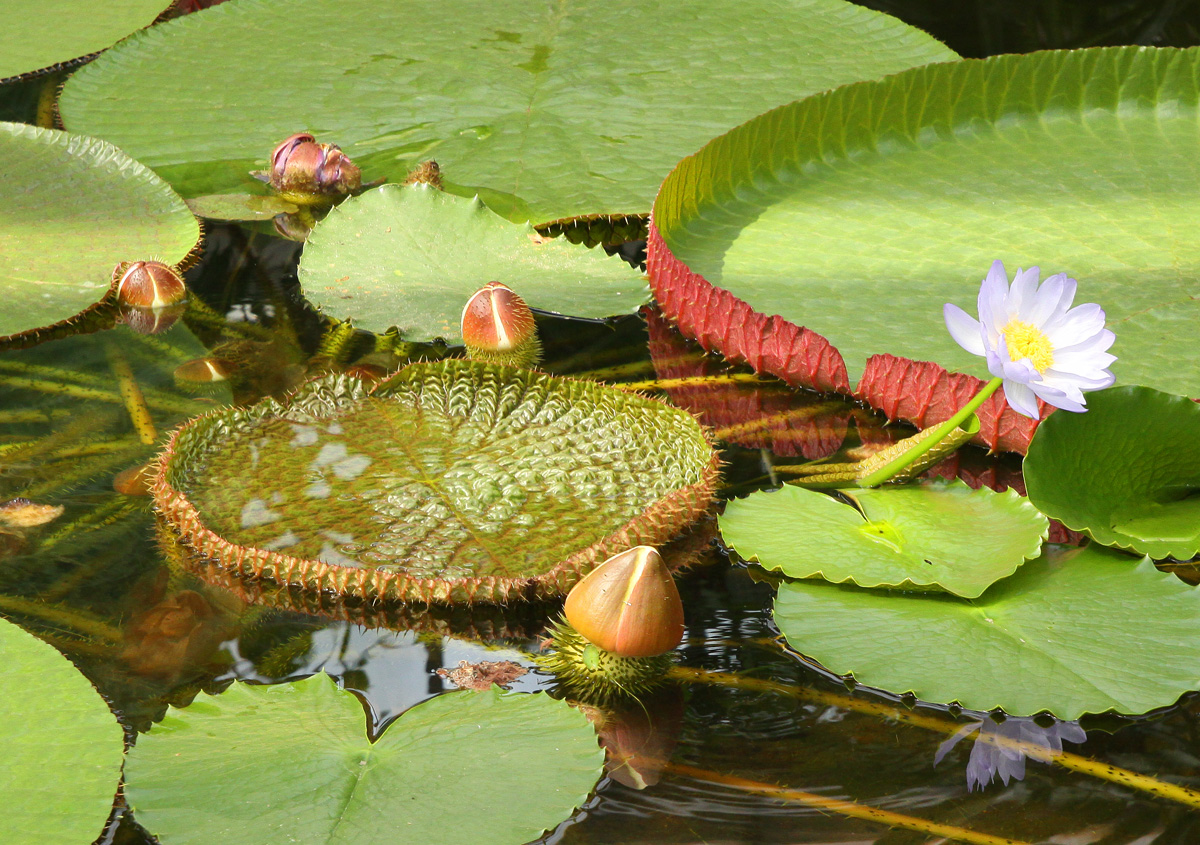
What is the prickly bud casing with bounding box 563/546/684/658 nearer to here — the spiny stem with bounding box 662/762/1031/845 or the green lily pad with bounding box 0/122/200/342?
the spiny stem with bounding box 662/762/1031/845

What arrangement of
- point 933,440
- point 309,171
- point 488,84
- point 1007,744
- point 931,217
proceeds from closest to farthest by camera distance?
point 1007,744
point 933,440
point 931,217
point 309,171
point 488,84

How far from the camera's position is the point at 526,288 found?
176 centimetres

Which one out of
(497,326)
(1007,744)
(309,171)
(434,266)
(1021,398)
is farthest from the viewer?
(309,171)

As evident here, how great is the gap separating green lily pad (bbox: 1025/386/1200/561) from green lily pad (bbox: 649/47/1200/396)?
8.5 inches

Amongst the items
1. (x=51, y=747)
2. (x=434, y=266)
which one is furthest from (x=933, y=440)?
(x=51, y=747)

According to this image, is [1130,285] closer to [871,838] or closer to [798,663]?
[798,663]

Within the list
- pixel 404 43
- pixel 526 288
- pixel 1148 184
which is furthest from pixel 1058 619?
pixel 404 43

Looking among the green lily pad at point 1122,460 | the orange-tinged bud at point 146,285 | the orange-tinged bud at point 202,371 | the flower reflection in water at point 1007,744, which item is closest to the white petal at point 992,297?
the green lily pad at point 1122,460

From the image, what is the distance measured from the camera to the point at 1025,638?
1.11 m

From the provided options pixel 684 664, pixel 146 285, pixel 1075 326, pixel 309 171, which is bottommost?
pixel 684 664

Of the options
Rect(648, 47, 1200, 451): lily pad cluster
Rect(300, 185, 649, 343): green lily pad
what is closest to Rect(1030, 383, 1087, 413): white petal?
Rect(648, 47, 1200, 451): lily pad cluster

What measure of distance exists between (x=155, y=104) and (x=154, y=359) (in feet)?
3.05

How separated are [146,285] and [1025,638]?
1473 millimetres

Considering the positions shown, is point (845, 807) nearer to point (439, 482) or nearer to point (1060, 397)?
point (1060, 397)
